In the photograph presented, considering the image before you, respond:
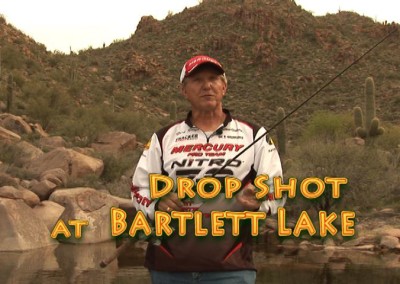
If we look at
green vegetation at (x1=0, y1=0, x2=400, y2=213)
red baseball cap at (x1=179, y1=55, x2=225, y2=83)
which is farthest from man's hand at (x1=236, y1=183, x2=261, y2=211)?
green vegetation at (x1=0, y1=0, x2=400, y2=213)

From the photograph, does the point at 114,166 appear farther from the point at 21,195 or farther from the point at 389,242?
the point at 389,242

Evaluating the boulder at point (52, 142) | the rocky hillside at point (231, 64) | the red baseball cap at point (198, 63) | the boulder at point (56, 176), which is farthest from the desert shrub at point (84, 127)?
the red baseball cap at point (198, 63)

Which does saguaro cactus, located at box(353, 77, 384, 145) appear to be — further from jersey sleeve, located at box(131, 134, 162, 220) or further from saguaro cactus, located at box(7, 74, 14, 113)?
jersey sleeve, located at box(131, 134, 162, 220)

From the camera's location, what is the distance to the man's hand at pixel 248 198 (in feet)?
11.0

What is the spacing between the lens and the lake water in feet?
38.6

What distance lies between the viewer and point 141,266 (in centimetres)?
1329

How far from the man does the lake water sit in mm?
8070

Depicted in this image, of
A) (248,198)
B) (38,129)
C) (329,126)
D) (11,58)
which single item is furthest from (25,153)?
(248,198)

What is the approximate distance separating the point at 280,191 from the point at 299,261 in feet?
37.4

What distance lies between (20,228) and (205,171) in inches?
514

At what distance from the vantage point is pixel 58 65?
1949 inches

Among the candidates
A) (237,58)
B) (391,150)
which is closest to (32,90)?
(391,150)

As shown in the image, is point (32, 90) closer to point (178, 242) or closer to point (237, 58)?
point (237, 58)

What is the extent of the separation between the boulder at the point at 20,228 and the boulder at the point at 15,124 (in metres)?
14.8
